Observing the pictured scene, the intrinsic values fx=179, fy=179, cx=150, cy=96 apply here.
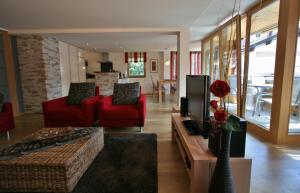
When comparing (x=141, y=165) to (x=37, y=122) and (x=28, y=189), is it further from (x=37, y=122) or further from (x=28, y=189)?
(x=37, y=122)

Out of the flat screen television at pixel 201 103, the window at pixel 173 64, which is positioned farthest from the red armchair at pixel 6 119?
the window at pixel 173 64

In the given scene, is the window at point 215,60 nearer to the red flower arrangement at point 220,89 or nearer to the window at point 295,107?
the window at point 295,107

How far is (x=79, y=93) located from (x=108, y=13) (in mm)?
1819

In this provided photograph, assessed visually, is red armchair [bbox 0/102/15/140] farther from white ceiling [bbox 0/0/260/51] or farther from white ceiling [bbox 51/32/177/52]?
white ceiling [bbox 51/32/177/52]

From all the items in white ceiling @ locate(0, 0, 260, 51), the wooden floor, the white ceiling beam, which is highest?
white ceiling @ locate(0, 0, 260, 51)

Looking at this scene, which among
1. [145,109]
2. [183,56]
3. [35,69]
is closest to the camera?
[145,109]

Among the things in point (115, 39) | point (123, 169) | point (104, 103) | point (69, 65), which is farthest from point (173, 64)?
point (123, 169)

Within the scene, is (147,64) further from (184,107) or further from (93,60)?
(184,107)

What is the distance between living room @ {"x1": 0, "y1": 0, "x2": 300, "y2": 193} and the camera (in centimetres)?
168

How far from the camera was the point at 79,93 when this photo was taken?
4.01 m

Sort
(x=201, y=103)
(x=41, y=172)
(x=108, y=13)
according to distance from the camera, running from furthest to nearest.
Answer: (x=108, y=13) < (x=201, y=103) < (x=41, y=172)

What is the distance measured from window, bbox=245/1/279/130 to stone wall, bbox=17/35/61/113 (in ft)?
17.5

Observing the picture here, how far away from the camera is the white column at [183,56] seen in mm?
4891

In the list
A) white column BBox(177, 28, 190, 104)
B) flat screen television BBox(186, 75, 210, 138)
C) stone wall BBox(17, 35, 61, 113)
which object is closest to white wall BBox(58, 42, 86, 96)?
stone wall BBox(17, 35, 61, 113)
